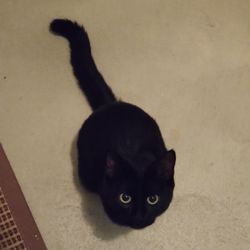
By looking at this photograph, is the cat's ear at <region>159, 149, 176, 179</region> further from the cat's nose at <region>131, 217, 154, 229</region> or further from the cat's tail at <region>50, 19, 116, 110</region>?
the cat's tail at <region>50, 19, 116, 110</region>

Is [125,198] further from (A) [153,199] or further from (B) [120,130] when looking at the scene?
(B) [120,130]

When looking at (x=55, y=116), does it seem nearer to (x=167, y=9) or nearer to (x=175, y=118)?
(x=175, y=118)

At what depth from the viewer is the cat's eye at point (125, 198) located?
1.04m

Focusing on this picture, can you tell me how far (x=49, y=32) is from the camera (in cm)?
156

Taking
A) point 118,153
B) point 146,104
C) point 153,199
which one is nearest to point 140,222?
point 153,199

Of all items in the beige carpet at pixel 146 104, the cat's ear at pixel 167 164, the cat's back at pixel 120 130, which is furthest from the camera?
the beige carpet at pixel 146 104

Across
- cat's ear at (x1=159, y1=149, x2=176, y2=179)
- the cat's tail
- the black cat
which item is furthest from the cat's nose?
the cat's tail

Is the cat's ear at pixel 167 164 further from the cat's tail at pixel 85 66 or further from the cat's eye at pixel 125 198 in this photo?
the cat's tail at pixel 85 66

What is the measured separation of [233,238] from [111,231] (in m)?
0.36

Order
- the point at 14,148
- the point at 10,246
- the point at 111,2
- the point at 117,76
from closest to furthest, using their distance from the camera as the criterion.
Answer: the point at 10,246, the point at 14,148, the point at 117,76, the point at 111,2

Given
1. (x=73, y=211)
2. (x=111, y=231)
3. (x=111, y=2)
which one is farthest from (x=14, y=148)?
(x=111, y=2)

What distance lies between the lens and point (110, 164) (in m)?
1.04

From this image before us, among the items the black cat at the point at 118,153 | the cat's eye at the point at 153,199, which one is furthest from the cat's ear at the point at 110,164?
the cat's eye at the point at 153,199

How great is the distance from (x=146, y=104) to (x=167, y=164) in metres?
0.47
